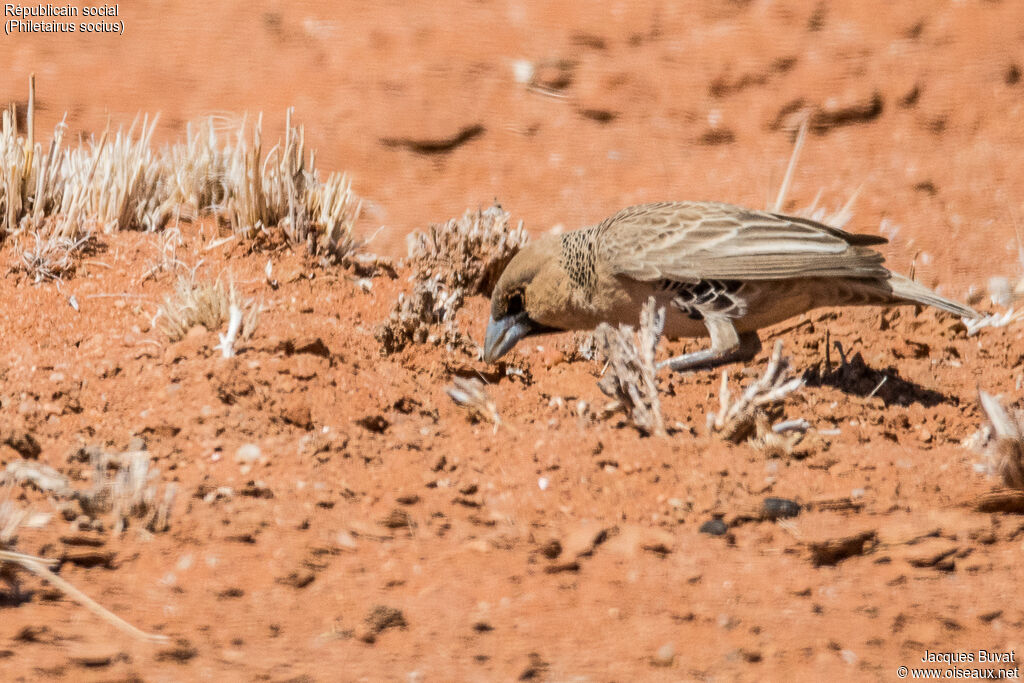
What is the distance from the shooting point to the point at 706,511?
3287mm

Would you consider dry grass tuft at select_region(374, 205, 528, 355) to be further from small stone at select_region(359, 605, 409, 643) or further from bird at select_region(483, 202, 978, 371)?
small stone at select_region(359, 605, 409, 643)

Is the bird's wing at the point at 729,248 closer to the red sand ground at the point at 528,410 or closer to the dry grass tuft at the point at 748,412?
the red sand ground at the point at 528,410

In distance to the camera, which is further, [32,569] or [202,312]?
[202,312]

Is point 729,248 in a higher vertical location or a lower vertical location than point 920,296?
higher

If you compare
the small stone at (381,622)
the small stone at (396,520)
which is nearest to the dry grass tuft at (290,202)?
the small stone at (396,520)

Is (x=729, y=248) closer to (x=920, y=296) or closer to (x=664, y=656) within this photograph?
(x=920, y=296)

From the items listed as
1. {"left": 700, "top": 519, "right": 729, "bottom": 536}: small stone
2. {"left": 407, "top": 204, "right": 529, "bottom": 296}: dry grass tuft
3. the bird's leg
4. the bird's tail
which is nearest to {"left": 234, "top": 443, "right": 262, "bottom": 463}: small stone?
{"left": 700, "top": 519, "right": 729, "bottom": 536}: small stone

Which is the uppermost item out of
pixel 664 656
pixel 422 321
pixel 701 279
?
pixel 701 279

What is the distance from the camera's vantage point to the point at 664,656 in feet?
8.53

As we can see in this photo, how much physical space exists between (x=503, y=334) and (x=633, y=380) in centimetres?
125

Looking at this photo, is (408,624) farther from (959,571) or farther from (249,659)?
(959,571)

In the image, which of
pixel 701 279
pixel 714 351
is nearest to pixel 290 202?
pixel 701 279

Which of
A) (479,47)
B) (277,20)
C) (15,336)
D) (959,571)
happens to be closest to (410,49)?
(479,47)

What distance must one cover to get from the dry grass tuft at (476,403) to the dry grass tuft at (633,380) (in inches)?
16.5
